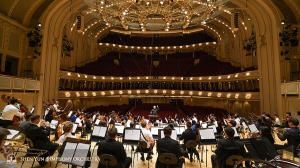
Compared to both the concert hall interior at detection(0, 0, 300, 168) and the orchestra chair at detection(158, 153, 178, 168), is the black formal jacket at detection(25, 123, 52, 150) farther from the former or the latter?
the orchestra chair at detection(158, 153, 178, 168)

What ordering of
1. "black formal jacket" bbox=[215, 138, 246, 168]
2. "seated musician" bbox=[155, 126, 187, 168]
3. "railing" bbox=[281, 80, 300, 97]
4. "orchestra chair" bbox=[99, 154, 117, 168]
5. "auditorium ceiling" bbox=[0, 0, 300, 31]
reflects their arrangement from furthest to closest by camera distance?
"auditorium ceiling" bbox=[0, 0, 300, 31]
"railing" bbox=[281, 80, 300, 97]
"seated musician" bbox=[155, 126, 187, 168]
"black formal jacket" bbox=[215, 138, 246, 168]
"orchestra chair" bbox=[99, 154, 117, 168]

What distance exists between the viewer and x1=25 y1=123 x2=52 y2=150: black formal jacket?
4465 millimetres

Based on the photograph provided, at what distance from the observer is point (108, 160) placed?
3.31 meters

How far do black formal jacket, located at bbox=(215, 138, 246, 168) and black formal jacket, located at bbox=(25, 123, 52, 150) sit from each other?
4.30 metres

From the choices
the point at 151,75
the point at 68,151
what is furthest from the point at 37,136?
the point at 151,75

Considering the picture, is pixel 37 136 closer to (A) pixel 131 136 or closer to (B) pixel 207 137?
(A) pixel 131 136

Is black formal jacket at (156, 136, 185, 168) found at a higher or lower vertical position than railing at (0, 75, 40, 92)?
lower

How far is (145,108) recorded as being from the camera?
63.5 ft

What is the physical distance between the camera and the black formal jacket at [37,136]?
14.6ft

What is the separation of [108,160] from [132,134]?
196 centimetres

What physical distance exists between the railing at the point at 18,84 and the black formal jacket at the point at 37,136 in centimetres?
773

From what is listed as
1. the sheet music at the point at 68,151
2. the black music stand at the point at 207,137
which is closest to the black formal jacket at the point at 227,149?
the black music stand at the point at 207,137

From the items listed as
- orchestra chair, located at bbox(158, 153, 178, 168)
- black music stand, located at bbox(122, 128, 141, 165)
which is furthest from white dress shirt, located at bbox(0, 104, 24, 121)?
orchestra chair, located at bbox(158, 153, 178, 168)

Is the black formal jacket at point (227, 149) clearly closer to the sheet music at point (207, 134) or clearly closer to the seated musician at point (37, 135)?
the sheet music at point (207, 134)
